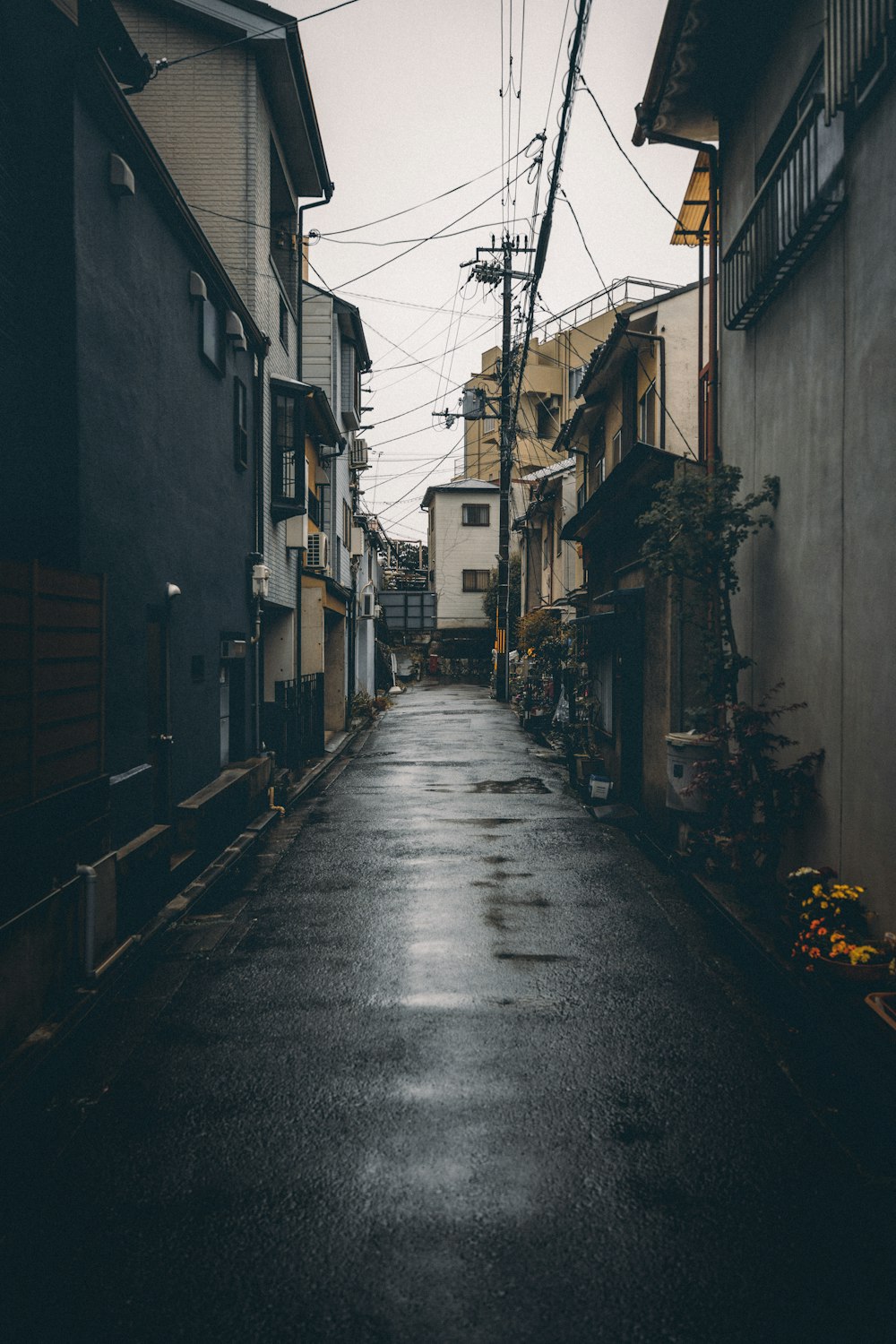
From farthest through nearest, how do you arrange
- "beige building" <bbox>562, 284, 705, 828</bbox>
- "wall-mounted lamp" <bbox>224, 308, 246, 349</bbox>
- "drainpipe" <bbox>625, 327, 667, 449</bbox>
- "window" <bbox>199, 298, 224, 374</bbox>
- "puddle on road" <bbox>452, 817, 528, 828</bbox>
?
"drainpipe" <bbox>625, 327, 667, 449</bbox>
"puddle on road" <bbox>452, 817, 528, 828</bbox>
"wall-mounted lamp" <bbox>224, 308, 246, 349</bbox>
"beige building" <bbox>562, 284, 705, 828</bbox>
"window" <bbox>199, 298, 224, 374</bbox>

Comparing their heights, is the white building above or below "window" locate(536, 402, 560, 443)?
below

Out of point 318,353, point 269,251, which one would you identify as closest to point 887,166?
point 269,251

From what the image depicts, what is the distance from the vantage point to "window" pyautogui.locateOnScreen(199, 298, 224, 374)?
10.4 meters

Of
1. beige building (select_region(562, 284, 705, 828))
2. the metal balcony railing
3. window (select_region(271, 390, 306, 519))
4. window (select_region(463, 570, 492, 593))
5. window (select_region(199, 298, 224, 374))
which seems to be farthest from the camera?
window (select_region(463, 570, 492, 593))

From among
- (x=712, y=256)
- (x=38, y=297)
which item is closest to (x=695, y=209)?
(x=712, y=256)

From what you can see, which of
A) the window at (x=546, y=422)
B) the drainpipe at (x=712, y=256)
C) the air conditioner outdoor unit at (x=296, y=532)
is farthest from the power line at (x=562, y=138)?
the window at (x=546, y=422)

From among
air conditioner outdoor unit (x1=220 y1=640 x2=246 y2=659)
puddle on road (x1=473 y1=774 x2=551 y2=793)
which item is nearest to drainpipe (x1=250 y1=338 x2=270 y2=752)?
air conditioner outdoor unit (x1=220 y1=640 x2=246 y2=659)

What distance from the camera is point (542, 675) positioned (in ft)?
85.1

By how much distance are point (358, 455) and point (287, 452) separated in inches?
657

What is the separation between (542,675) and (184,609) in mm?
17060

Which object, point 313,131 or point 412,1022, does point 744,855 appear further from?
point 313,131

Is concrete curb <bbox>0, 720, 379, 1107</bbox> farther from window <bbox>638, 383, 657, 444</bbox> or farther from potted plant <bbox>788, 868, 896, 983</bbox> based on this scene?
window <bbox>638, 383, 657, 444</bbox>

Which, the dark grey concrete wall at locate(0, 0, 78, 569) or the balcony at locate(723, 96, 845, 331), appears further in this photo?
the balcony at locate(723, 96, 845, 331)

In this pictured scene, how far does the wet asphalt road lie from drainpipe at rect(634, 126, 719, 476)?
5651 mm
